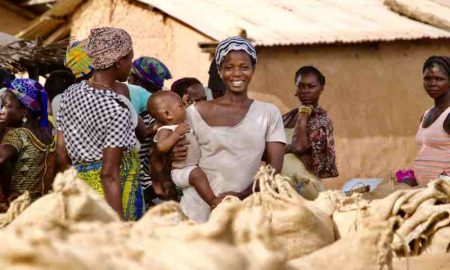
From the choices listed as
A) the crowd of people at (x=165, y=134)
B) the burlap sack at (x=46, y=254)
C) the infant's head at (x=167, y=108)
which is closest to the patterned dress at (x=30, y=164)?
the crowd of people at (x=165, y=134)

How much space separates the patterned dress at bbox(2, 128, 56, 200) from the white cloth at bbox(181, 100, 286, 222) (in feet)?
4.99

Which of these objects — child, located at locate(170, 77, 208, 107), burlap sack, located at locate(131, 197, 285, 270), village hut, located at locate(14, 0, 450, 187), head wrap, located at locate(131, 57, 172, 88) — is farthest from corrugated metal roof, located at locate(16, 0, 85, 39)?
burlap sack, located at locate(131, 197, 285, 270)

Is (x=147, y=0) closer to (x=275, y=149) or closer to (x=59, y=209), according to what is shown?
(x=275, y=149)

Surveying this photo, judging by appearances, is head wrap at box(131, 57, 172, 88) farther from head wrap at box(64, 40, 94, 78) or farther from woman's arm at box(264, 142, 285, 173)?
woman's arm at box(264, 142, 285, 173)

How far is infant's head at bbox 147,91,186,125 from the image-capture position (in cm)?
620

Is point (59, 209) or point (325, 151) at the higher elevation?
point (59, 209)

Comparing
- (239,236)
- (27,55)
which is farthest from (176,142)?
(27,55)

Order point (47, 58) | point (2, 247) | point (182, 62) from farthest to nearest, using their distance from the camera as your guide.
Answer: point (182, 62) → point (47, 58) → point (2, 247)

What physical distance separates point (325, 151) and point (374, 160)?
639 centimetres

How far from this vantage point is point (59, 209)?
10.5 feet

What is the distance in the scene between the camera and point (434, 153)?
7.53 metres

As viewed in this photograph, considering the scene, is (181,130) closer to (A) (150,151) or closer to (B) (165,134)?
(B) (165,134)

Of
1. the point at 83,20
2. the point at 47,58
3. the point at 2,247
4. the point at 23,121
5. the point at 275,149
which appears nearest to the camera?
the point at 2,247

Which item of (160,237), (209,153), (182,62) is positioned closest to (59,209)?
(160,237)
